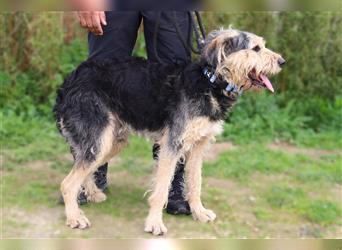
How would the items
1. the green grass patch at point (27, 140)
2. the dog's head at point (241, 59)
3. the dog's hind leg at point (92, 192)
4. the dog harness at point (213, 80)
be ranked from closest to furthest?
the dog's head at point (241, 59) → the dog harness at point (213, 80) → the dog's hind leg at point (92, 192) → the green grass patch at point (27, 140)

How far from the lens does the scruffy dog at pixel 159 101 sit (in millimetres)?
4148

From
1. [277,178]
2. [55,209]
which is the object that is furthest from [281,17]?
[55,209]

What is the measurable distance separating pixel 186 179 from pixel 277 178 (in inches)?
54.7

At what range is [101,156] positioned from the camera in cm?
433

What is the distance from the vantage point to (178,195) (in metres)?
4.94

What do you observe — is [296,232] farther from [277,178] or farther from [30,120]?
[30,120]

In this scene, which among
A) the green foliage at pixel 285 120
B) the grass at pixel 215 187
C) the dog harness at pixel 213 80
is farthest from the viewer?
the green foliage at pixel 285 120

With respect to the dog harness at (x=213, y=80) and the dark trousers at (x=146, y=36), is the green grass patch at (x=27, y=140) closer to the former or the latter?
the dark trousers at (x=146, y=36)

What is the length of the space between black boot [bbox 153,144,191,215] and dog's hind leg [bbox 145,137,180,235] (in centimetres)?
38

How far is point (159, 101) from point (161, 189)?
2.29ft

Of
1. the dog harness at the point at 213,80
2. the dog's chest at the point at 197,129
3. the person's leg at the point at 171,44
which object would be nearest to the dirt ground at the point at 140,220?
the person's leg at the point at 171,44

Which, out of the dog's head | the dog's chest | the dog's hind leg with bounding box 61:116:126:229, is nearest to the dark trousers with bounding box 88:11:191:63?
the dog's head

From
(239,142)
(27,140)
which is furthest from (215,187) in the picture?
(27,140)

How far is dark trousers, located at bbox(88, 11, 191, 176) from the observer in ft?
15.3
